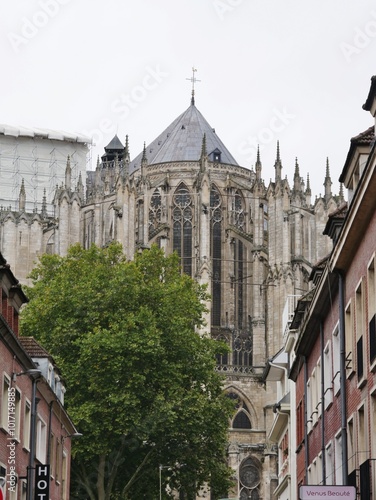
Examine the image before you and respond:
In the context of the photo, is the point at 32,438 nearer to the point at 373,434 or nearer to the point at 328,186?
the point at 373,434

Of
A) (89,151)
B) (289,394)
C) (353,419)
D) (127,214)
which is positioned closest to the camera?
(353,419)

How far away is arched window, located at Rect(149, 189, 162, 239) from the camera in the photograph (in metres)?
108

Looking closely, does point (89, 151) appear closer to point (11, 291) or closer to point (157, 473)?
point (157, 473)

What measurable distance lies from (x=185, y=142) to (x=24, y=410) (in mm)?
84865

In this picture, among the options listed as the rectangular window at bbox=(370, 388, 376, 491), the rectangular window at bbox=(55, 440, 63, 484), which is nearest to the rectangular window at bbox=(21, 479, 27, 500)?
the rectangular window at bbox=(55, 440, 63, 484)

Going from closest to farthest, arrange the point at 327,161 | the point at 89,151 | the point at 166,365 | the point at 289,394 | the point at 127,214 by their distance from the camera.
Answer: the point at 289,394, the point at 166,365, the point at 127,214, the point at 327,161, the point at 89,151

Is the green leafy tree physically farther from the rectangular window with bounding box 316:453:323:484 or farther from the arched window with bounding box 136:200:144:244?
the arched window with bounding box 136:200:144:244

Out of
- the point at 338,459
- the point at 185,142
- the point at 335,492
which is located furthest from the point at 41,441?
the point at 185,142

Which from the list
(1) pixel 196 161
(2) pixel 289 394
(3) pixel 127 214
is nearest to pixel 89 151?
(1) pixel 196 161

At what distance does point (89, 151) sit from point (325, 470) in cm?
9443

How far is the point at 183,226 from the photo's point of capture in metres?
108

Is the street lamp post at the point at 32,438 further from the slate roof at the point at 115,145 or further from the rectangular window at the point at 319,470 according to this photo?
the slate roof at the point at 115,145

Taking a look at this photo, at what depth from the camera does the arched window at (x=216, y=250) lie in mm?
106375

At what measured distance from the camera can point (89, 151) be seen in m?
126
